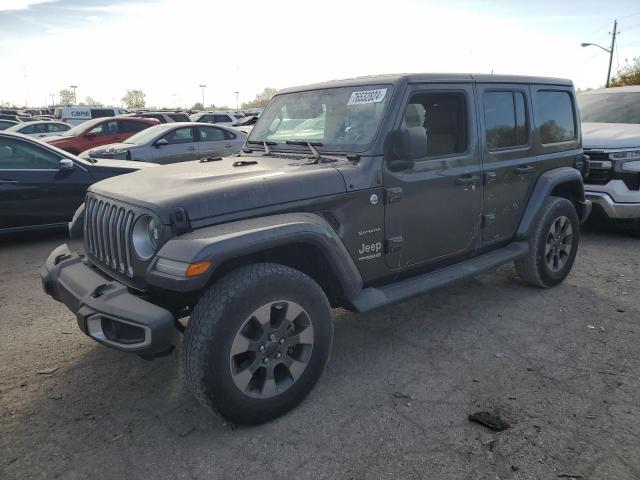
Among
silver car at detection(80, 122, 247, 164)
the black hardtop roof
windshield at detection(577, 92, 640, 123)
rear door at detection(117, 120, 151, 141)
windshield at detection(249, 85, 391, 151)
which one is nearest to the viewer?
windshield at detection(249, 85, 391, 151)

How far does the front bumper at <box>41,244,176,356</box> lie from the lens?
2385mm

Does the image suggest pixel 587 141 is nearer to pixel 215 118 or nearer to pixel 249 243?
pixel 249 243

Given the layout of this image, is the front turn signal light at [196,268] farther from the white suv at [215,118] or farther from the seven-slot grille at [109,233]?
the white suv at [215,118]

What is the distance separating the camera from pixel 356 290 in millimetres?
3053

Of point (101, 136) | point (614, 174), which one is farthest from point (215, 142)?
point (614, 174)

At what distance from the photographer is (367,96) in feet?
11.3

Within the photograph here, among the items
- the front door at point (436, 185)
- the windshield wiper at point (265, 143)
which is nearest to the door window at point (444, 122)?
the front door at point (436, 185)

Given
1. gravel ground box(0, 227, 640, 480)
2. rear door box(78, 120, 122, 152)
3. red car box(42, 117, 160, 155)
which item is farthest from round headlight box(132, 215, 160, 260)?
rear door box(78, 120, 122, 152)

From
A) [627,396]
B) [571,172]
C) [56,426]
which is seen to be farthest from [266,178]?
[571,172]

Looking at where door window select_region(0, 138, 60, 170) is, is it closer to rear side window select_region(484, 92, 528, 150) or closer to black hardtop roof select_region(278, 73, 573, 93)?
black hardtop roof select_region(278, 73, 573, 93)

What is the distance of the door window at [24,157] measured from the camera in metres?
6.27

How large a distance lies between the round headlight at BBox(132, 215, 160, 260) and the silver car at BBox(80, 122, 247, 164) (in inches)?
309

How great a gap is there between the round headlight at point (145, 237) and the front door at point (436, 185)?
1451 millimetres

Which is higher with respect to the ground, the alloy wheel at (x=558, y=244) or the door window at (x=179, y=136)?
the door window at (x=179, y=136)
